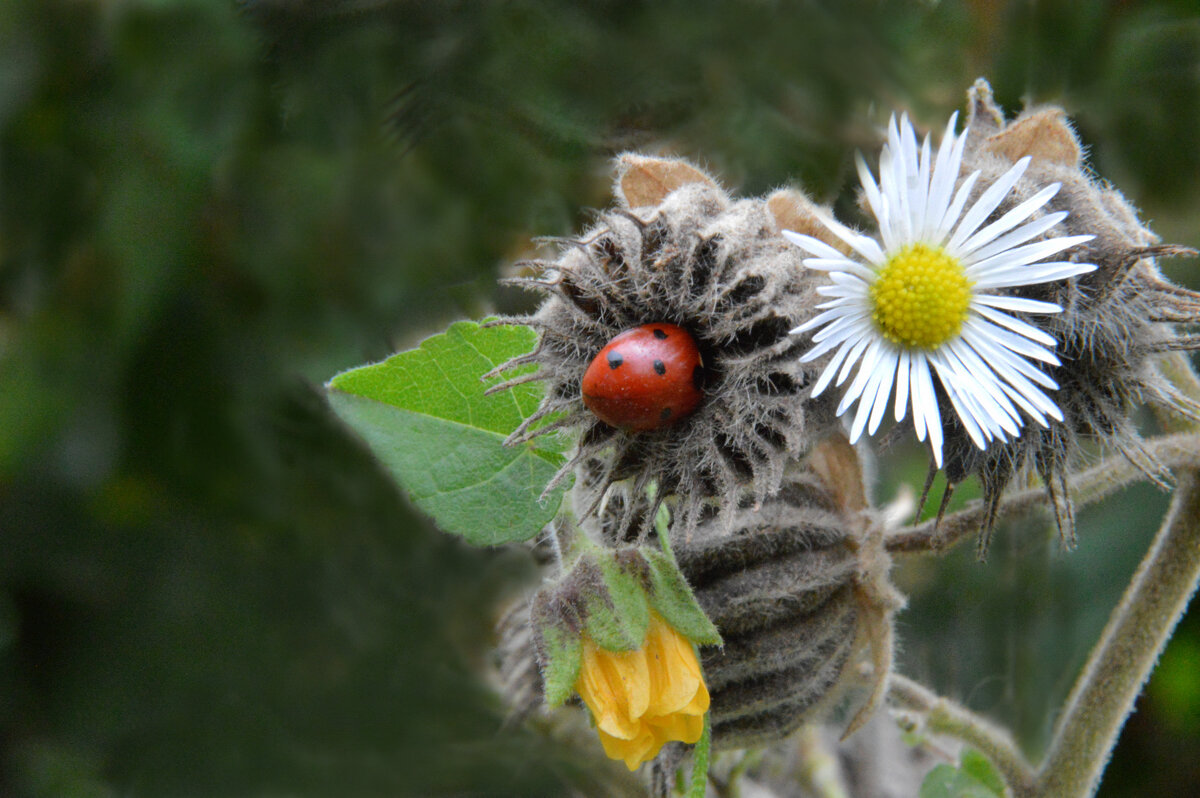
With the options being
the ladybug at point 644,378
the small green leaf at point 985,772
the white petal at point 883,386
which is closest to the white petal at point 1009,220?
the white petal at point 883,386

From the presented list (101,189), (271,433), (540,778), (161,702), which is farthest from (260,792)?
(101,189)

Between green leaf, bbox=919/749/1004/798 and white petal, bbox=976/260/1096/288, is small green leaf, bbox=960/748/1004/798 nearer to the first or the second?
green leaf, bbox=919/749/1004/798

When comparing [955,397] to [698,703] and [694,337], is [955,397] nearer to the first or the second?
[694,337]

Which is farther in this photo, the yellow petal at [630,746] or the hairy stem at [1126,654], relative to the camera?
the hairy stem at [1126,654]

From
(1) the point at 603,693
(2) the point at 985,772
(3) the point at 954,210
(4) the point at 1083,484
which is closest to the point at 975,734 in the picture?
(2) the point at 985,772

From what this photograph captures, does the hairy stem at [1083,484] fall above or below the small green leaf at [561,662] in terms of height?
above

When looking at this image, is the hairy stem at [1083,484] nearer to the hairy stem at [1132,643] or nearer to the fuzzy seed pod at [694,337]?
the hairy stem at [1132,643]
